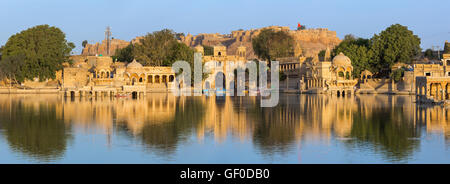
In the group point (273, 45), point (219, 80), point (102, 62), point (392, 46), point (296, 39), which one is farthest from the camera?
point (296, 39)

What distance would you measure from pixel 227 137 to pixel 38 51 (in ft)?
234

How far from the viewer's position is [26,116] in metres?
45.6

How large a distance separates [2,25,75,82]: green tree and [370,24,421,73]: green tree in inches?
1944

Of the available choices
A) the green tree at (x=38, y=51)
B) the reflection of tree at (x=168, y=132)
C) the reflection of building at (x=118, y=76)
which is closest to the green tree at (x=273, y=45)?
the reflection of building at (x=118, y=76)

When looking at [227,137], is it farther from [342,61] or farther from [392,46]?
[392,46]

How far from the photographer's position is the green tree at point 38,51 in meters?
95.1

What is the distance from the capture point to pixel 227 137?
32.1 m

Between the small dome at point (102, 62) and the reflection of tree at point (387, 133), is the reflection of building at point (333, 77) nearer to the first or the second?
the small dome at point (102, 62)

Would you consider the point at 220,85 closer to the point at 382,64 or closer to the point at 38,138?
the point at 382,64

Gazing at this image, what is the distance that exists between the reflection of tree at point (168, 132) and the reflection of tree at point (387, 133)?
8684 mm

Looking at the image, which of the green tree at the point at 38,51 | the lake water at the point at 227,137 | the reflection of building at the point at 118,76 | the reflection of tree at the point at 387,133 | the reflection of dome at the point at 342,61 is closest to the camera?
the lake water at the point at 227,137

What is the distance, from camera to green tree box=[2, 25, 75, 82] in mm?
95125

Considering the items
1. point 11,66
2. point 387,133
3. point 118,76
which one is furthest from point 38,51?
point 387,133
